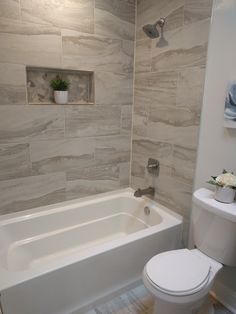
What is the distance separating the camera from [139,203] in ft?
7.45

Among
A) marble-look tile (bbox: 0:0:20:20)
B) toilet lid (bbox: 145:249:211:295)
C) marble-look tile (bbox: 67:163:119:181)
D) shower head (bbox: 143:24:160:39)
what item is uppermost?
marble-look tile (bbox: 0:0:20:20)

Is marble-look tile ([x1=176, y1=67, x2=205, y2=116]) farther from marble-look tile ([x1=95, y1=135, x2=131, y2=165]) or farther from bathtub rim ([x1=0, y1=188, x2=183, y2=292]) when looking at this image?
bathtub rim ([x1=0, y1=188, x2=183, y2=292])

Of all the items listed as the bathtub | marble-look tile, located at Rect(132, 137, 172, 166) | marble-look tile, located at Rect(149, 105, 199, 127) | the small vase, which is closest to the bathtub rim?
the bathtub

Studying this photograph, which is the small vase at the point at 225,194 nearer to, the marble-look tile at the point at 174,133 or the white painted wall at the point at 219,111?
the white painted wall at the point at 219,111

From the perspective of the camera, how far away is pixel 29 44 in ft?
5.64

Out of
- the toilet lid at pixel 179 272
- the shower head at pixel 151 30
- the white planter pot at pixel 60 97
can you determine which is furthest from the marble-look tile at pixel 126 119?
the toilet lid at pixel 179 272

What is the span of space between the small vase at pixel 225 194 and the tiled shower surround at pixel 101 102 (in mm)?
386

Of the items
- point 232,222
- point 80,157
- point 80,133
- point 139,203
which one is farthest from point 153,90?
point 232,222

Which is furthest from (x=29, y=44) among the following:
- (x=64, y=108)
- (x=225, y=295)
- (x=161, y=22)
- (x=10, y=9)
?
(x=225, y=295)

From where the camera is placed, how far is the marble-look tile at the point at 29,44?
5.39ft

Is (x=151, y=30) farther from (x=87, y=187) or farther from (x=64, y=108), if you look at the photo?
(x=87, y=187)

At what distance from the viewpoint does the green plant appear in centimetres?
191

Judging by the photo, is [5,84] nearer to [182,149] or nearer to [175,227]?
[182,149]

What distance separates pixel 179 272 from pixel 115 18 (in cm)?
204
